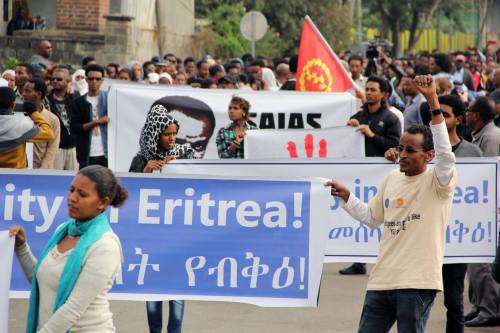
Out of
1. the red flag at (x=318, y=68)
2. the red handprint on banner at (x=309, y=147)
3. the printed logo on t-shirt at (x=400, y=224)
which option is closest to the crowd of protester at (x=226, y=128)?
the red handprint on banner at (x=309, y=147)

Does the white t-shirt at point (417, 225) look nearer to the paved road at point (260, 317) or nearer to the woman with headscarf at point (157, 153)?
the woman with headscarf at point (157, 153)

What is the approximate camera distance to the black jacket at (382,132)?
10.4 m

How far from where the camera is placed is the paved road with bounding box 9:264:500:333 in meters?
8.83

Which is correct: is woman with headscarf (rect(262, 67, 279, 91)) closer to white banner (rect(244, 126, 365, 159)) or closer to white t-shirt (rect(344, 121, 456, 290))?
white banner (rect(244, 126, 365, 159))

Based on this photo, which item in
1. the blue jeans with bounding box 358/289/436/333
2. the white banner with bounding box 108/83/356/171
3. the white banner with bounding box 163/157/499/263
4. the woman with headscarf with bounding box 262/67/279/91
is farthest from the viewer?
the woman with headscarf with bounding box 262/67/279/91

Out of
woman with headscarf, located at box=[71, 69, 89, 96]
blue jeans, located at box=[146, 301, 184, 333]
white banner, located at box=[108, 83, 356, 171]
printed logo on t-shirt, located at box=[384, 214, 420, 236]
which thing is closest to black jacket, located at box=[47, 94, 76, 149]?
white banner, located at box=[108, 83, 356, 171]

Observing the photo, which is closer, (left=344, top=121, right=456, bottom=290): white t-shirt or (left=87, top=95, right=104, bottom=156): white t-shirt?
(left=344, top=121, right=456, bottom=290): white t-shirt

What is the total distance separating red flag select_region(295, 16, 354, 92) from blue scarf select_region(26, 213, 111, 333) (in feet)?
29.0

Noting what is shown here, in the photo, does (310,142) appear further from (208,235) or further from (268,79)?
(268,79)

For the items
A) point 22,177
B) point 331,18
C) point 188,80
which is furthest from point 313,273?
point 331,18

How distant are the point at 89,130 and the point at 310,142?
3055 millimetres

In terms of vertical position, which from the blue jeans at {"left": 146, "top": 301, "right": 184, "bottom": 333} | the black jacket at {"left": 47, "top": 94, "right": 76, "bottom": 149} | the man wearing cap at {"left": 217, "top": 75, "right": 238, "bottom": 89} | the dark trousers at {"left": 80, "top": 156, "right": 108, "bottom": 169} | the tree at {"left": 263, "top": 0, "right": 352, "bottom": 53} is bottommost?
the blue jeans at {"left": 146, "top": 301, "right": 184, "bottom": 333}

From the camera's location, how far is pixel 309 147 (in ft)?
35.6

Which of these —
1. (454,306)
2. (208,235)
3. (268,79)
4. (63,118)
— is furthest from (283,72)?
(208,235)
